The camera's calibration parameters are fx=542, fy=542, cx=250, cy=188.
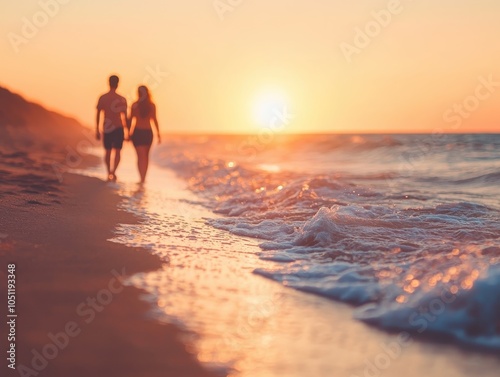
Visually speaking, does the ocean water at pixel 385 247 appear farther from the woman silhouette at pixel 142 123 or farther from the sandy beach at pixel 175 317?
the woman silhouette at pixel 142 123

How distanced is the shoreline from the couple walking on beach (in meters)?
5.13

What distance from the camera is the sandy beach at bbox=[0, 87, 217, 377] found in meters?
2.78

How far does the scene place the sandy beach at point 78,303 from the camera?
9.12 feet

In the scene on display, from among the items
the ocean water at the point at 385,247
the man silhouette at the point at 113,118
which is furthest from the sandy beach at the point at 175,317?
the man silhouette at the point at 113,118

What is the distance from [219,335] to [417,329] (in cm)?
125

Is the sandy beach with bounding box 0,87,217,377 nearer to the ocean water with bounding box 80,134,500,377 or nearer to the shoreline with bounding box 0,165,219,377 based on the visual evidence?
the shoreline with bounding box 0,165,219,377

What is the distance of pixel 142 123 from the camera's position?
1148 cm

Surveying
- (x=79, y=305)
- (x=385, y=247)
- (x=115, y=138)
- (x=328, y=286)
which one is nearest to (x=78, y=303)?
(x=79, y=305)

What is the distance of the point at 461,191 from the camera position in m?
12.0

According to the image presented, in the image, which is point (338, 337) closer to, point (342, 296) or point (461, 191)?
point (342, 296)

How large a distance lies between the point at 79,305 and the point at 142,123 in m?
8.37

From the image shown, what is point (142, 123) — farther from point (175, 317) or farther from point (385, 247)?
point (175, 317)

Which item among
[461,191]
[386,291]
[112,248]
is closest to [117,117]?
[112,248]

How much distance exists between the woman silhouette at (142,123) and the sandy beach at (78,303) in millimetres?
5132
